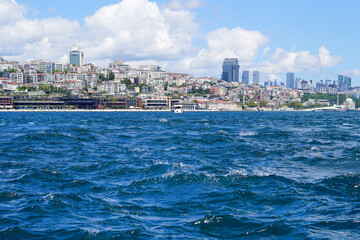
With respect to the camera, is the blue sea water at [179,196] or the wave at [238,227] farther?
the blue sea water at [179,196]

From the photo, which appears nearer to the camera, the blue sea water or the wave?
the wave

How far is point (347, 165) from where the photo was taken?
652 inches

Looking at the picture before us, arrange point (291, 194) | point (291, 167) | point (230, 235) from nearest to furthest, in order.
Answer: point (230, 235)
point (291, 194)
point (291, 167)

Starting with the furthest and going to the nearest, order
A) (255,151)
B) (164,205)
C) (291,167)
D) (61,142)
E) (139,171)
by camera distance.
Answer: (61,142) → (255,151) → (291,167) → (139,171) → (164,205)

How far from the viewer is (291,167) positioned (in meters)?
16.3

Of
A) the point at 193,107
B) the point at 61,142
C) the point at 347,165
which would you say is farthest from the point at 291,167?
the point at 193,107

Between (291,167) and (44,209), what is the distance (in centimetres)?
1001

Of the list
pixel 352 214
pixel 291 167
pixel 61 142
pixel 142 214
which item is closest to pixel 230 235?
pixel 142 214

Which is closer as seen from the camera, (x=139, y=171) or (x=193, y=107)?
(x=139, y=171)

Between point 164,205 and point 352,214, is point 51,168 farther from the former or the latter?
point 352,214

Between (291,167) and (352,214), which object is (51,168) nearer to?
(291,167)

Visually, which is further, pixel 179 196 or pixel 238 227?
pixel 179 196

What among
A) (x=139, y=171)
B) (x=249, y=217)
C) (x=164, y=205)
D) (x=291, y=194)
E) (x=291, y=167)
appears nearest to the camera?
(x=249, y=217)

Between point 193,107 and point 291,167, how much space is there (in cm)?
17911
